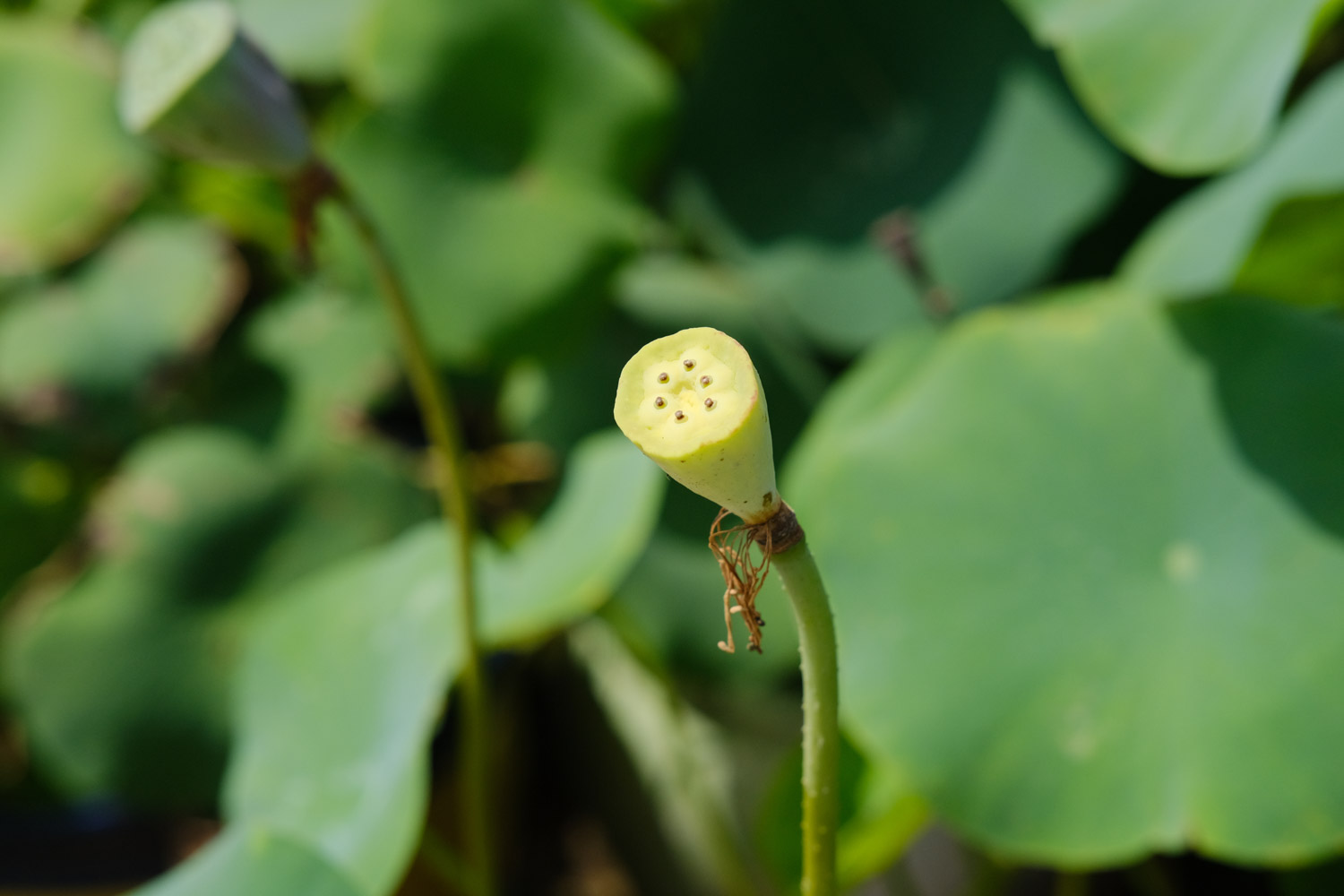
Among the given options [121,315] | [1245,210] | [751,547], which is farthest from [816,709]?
[121,315]

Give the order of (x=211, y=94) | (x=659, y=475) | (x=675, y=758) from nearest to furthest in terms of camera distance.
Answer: (x=211, y=94) < (x=659, y=475) < (x=675, y=758)

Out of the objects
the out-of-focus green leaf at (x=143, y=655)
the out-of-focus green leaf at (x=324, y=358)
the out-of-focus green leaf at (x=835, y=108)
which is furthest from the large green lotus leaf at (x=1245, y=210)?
the out-of-focus green leaf at (x=143, y=655)

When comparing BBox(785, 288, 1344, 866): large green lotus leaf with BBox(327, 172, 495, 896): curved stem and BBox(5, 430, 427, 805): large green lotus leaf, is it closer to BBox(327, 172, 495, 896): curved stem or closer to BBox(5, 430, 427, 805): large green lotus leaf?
BBox(327, 172, 495, 896): curved stem

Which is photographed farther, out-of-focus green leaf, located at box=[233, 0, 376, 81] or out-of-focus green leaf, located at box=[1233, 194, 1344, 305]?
out-of-focus green leaf, located at box=[233, 0, 376, 81]

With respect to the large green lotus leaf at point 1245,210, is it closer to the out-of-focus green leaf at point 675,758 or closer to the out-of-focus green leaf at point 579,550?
the out-of-focus green leaf at point 579,550

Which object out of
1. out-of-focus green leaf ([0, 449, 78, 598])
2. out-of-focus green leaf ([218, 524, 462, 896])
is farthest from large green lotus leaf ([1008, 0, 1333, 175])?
out-of-focus green leaf ([0, 449, 78, 598])

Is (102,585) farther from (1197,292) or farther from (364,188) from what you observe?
(1197,292)

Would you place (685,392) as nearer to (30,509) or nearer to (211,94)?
(211,94)
